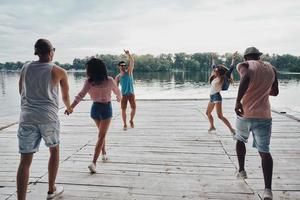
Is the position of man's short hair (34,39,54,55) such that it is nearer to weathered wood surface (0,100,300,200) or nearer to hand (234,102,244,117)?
weathered wood surface (0,100,300,200)

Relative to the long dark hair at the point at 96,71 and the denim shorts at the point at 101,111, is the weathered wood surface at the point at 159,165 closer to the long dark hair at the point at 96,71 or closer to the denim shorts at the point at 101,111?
the denim shorts at the point at 101,111

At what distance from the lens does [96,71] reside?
14.3 ft

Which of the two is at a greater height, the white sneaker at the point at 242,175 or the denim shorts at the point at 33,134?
the denim shorts at the point at 33,134

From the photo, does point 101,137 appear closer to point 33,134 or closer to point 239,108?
point 33,134

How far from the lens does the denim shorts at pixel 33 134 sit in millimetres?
3248

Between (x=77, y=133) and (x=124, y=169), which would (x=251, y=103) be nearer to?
(x=124, y=169)

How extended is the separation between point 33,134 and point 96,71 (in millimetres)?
1464

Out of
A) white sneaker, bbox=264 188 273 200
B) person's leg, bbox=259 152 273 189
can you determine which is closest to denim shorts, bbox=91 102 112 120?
person's leg, bbox=259 152 273 189

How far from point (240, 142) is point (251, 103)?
2.11ft

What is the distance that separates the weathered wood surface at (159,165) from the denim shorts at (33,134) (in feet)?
2.56

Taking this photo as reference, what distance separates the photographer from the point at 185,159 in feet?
16.7

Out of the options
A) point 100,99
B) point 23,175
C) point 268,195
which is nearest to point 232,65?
point 100,99

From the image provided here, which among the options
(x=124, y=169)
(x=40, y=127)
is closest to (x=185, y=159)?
(x=124, y=169)

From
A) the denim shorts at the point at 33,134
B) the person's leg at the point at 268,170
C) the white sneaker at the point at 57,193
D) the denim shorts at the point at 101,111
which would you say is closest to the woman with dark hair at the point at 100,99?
the denim shorts at the point at 101,111
